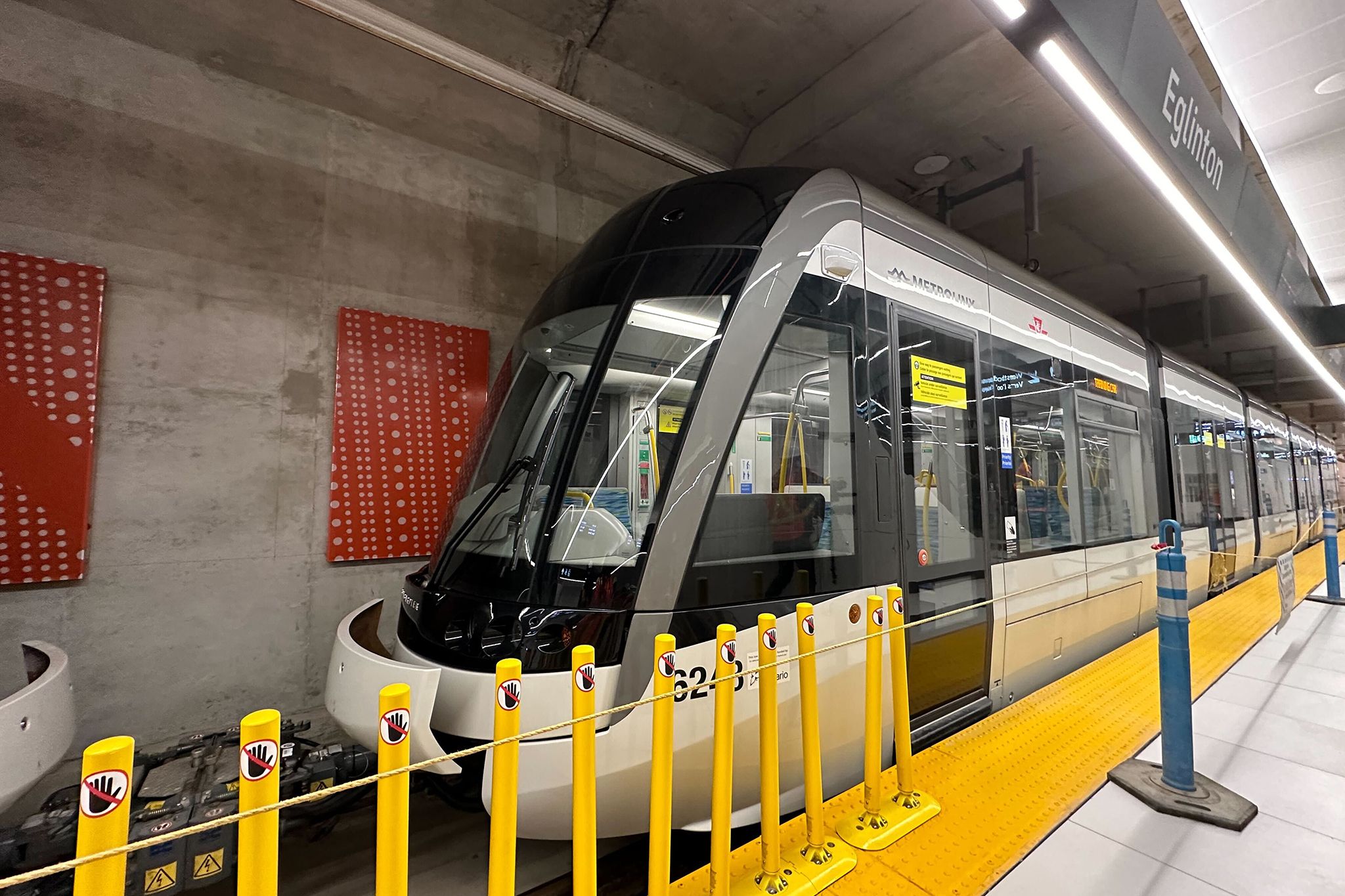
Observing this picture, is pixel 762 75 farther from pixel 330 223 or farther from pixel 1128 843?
pixel 1128 843

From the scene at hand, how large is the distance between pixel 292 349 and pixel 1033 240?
774 cm

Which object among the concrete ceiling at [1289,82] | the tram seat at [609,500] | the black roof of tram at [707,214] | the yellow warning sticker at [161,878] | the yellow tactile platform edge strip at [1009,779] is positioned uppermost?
the concrete ceiling at [1289,82]

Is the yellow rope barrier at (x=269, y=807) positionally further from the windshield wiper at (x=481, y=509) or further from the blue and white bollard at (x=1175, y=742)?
the blue and white bollard at (x=1175, y=742)

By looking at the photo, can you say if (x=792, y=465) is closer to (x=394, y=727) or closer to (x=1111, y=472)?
(x=394, y=727)

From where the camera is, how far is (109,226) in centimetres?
304

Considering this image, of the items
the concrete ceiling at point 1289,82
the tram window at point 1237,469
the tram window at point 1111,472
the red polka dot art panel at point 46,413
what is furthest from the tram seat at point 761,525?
the tram window at point 1237,469

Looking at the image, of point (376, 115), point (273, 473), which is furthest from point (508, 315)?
point (273, 473)

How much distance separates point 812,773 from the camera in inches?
69.2

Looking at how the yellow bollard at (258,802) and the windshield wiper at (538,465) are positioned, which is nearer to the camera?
the yellow bollard at (258,802)

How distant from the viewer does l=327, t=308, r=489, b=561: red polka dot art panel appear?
142 inches

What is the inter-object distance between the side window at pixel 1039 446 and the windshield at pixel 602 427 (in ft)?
6.29

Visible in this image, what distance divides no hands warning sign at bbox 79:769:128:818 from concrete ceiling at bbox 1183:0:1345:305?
5097 mm

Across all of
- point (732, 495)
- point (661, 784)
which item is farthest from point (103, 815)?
point (732, 495)

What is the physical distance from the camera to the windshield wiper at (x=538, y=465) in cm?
199
